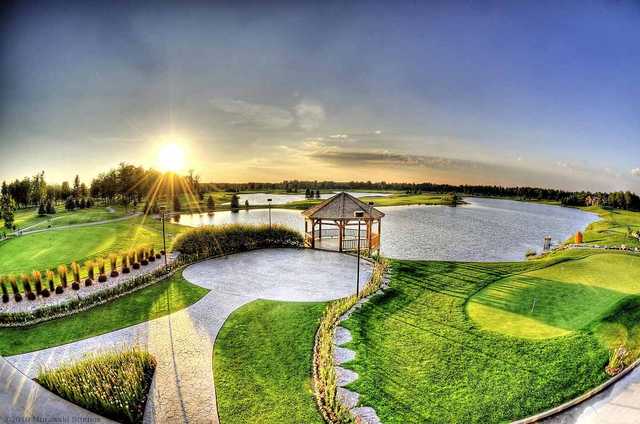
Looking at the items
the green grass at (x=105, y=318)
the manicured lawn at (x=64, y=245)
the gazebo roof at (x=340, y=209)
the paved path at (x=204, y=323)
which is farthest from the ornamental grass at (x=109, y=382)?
the gazebo roof at (x=340, y=209)

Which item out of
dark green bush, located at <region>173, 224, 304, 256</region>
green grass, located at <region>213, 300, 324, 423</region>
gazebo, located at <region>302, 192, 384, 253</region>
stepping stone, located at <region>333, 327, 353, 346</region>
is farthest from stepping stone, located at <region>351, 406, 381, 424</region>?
dark green bush, located at <region>173, 224, 304, 256</region>

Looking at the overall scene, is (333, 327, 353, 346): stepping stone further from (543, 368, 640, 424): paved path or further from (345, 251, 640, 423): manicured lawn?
(543, 368, 640, 424): paved path

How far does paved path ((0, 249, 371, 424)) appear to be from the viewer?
5.86 metres

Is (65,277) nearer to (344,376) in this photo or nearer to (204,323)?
(204,323)

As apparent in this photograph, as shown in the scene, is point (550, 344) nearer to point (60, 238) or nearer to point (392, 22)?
point (392, 22)

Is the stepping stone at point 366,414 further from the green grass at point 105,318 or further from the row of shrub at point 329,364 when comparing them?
the green grass at point 105,318

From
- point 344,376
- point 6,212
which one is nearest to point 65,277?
point 344,376

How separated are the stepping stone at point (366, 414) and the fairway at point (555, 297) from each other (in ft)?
15.5

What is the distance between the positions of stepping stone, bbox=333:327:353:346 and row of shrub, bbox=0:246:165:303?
9483 mm

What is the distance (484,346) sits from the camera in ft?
25.2

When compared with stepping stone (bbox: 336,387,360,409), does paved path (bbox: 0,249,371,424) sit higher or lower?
higher

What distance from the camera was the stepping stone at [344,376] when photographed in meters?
6.43

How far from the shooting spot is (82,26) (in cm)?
399

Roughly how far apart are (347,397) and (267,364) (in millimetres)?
1919
